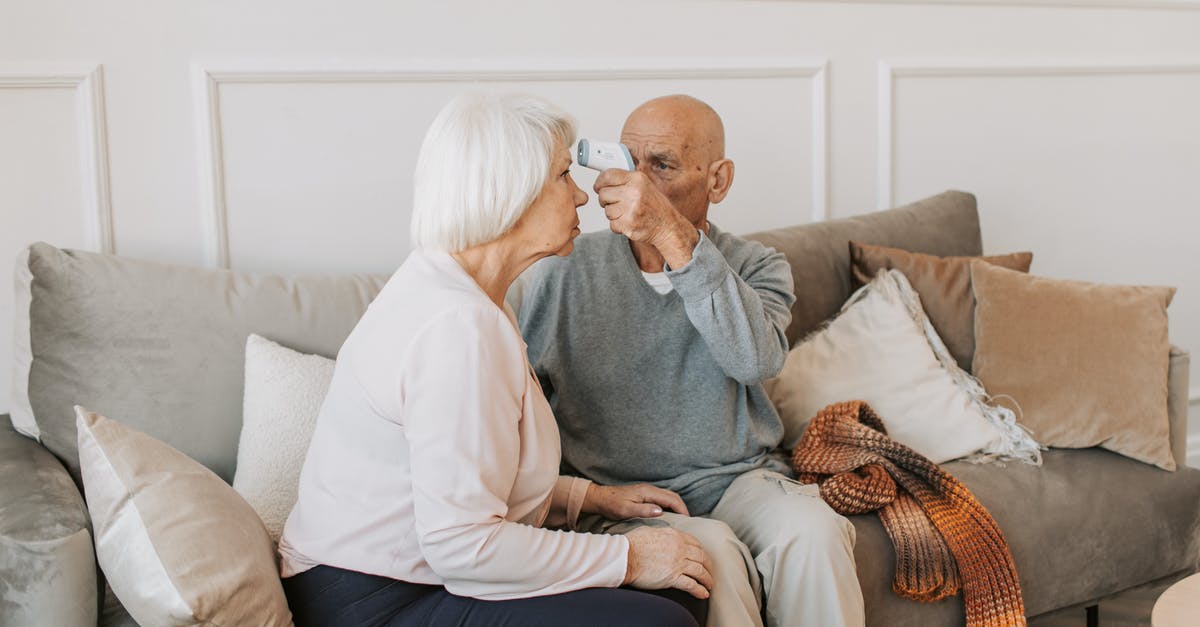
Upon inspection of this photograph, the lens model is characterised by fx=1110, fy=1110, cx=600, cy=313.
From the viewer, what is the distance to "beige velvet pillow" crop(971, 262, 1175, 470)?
230 cm

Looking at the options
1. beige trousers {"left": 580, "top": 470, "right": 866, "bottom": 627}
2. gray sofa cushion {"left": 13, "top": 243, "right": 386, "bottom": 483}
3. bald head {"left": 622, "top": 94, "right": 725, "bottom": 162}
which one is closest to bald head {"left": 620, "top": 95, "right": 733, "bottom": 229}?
bald head {"left": 622, "top": 94, "right": 725, "bottom": 162}

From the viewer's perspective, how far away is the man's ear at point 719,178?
6.64 ft

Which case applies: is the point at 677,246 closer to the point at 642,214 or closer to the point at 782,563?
the point at 642,214

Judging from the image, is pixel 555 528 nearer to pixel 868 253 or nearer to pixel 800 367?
pixel 800 367

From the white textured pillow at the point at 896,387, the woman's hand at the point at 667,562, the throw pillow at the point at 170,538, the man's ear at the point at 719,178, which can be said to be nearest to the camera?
the throw pillow at the point at 170,538

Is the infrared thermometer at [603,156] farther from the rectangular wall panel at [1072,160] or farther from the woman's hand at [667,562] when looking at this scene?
the rectangular wall panel at [1072,160]

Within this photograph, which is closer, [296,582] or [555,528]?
[296,582]

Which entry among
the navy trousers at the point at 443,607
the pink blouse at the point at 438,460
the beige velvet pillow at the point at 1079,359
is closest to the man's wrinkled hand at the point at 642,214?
the pink blouse at the point at 438,460

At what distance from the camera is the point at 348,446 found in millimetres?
1436

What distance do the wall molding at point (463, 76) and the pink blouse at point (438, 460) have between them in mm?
905

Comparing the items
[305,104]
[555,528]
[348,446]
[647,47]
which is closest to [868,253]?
[647,47]

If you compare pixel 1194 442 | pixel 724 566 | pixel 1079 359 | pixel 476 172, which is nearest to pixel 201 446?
pixel 476 172

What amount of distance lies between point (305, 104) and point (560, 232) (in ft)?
3.19

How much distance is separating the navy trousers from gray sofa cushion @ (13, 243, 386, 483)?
0.52 meters
